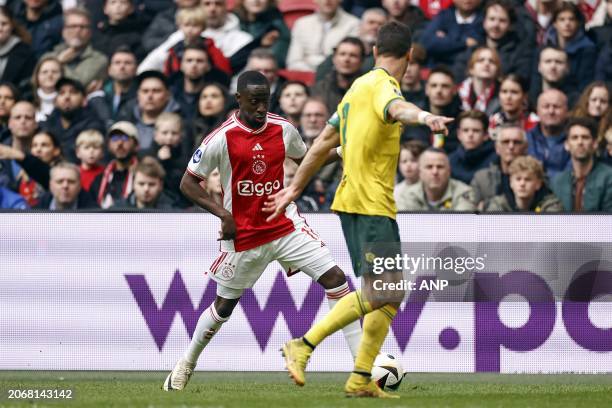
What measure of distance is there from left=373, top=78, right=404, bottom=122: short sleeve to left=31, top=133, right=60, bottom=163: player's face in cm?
708

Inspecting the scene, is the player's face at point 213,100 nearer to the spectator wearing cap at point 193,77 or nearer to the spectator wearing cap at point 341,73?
the spectator wearing cap at point 193,77

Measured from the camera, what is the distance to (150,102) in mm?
14812

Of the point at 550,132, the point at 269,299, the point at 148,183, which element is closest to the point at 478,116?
the point at 550,132

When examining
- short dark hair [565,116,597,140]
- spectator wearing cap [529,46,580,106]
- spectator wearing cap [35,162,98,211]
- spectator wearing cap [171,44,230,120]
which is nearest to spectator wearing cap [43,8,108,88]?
spectator wearing cap [171,44,230,120]

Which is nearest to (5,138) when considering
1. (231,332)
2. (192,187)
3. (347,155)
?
(231,332)

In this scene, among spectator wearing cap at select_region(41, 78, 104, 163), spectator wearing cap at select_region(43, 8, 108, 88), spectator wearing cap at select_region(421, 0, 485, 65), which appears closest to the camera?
spectator wearing cap at select_region(421, 0, 485, 65)

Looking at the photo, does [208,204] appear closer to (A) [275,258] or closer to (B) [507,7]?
(A) [275,258]

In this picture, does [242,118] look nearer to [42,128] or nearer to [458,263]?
[458,263]

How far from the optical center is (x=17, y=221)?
12.1m

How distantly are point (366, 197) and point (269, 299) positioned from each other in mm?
3642

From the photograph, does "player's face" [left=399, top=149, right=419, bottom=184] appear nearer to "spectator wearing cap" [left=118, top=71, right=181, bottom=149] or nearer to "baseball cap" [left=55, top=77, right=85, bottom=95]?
"spectator wearing cap" [left=118, top=71, right=181, bottom=149]

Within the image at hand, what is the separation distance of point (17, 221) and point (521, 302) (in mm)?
4738

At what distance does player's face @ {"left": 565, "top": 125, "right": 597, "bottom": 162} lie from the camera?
42.6ft

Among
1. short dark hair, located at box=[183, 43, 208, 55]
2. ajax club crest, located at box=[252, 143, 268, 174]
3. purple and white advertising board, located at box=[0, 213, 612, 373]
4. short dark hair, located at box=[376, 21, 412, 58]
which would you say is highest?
short dark hair, located at box=[376, 21, 412, 58]
